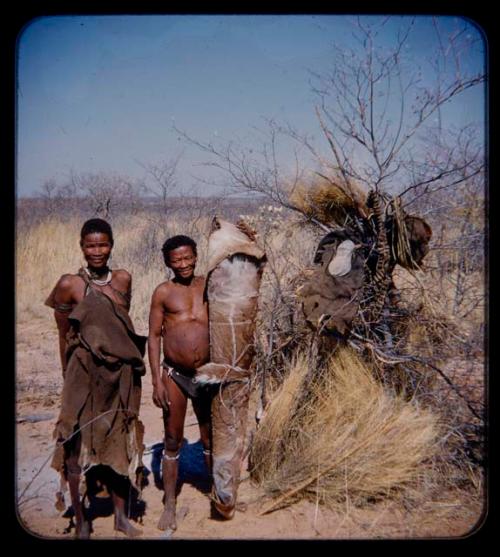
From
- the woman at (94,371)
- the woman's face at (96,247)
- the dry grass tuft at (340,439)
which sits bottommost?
the dry grass tuft at (340,439)

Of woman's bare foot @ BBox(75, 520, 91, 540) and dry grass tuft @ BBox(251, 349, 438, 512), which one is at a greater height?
dry grass tuft @ BBox(251, 349, 438, 512)

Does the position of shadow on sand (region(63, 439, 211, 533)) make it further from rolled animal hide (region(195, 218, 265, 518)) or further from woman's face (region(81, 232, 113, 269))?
woman's face (region(81, 232, 113, 269))

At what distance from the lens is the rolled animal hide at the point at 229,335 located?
327 centimetres

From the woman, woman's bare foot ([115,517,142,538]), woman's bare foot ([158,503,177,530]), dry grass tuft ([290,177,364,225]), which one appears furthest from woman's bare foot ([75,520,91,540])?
dry grass tuft ([290,177,364,225])

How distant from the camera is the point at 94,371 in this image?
3.16 m

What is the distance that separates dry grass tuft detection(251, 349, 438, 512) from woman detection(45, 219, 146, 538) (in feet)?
3.43

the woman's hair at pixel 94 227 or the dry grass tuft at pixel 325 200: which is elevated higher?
the dry grass tuft at pixel 325 200

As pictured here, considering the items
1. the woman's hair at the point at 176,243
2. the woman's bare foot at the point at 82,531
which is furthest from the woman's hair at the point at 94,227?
the woman's bare foot at the point at 82,531

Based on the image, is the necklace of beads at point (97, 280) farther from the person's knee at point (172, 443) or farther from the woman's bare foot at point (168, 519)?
the woman's bare foot at point (168, 519)

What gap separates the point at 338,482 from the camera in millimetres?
3643

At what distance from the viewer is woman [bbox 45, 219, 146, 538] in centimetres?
312

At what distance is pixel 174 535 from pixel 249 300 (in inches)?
59.7
